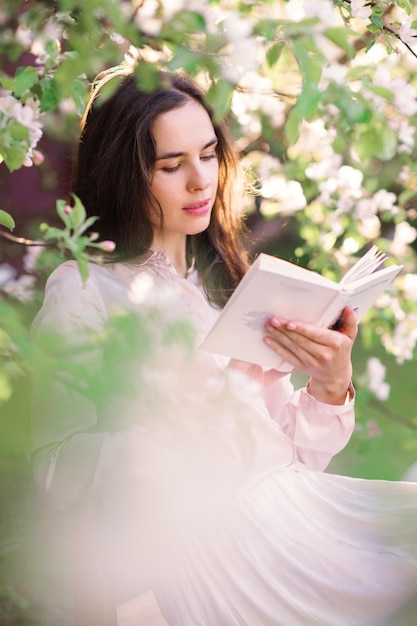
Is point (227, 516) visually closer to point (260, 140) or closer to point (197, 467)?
point (197, 467)

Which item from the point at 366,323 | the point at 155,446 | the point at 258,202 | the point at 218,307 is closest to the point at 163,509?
the point at 155,446

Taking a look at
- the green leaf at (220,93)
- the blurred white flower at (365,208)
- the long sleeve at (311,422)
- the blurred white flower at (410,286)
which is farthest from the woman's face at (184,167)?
the blurred white flower at (410,286)

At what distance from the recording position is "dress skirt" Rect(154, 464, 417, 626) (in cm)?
142

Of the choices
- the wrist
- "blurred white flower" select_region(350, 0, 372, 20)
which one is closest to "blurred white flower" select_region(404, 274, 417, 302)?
the wrist

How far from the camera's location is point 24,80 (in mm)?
1342

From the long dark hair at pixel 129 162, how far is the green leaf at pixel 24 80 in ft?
0.60

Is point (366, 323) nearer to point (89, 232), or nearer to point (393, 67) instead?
point (393, 67)

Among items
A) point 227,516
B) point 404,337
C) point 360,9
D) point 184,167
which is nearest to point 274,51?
point 360,9

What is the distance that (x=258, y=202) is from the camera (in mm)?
3938

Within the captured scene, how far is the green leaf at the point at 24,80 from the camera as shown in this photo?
1329 mm

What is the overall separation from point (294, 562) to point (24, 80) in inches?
36.7

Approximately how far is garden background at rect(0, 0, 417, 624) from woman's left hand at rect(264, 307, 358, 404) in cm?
31

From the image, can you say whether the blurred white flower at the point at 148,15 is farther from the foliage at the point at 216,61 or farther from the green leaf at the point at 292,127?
the green leaf at the point at 292,127

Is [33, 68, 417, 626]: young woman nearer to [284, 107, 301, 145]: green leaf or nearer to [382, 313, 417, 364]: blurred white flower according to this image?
[284, 107, 301, 145]: green leaf
